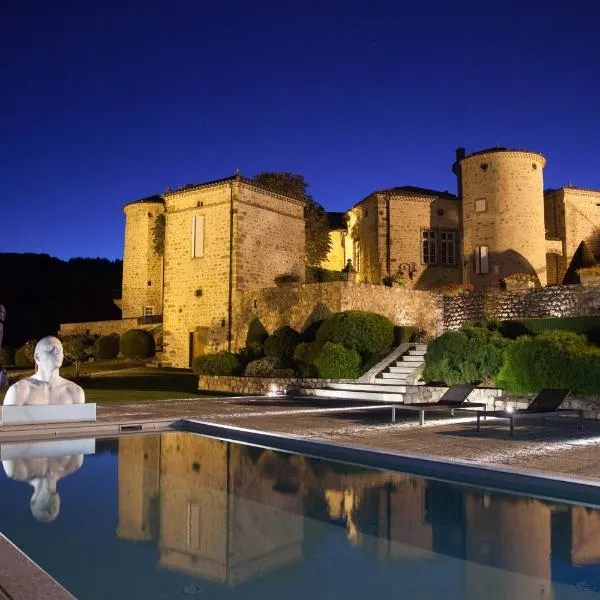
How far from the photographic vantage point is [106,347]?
1211 inches

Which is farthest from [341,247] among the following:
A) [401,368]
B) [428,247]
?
[401,368]

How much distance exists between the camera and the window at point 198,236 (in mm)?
24984

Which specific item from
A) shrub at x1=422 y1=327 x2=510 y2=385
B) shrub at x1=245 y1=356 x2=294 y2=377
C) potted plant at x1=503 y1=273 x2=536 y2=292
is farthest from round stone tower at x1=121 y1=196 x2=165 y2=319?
shrub at x1=422 y1=327 x2=510 y2=385

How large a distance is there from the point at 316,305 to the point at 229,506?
16673 millimetres

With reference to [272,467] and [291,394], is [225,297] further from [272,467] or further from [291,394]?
[272,467]

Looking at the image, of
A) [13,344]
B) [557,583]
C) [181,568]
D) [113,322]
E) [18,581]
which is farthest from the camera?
[13,344]

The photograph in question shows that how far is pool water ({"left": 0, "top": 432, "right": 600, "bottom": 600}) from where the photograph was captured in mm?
3699

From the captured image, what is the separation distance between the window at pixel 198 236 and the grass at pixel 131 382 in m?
4.72

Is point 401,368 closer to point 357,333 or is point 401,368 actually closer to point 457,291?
point 357,333

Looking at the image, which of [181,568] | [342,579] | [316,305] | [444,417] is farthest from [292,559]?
[316,305]

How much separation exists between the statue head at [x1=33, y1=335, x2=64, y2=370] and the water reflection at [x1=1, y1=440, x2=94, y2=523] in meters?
1.34

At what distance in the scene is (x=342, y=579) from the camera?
3.79 metres

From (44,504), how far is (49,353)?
4.14m

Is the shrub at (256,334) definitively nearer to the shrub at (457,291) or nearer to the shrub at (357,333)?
the shrub at (357,333)
